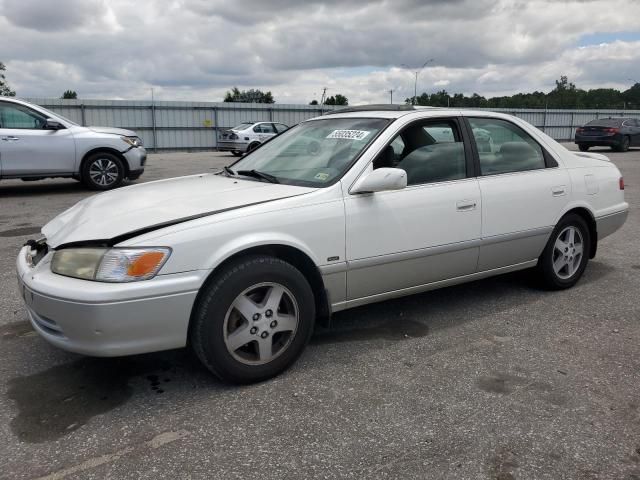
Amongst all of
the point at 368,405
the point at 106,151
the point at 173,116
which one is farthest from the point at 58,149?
the point at 173,116

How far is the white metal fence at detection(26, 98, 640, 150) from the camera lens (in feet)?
86.7

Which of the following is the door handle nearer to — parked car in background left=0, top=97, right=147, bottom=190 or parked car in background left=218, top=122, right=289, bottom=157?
parked car in background left=0, top=97, right=147, bottom=190

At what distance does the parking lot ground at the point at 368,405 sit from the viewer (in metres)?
2.38

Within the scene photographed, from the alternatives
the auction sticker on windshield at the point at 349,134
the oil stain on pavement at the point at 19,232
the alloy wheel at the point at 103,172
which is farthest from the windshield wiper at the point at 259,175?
the alloy wheel at the point at 103,172

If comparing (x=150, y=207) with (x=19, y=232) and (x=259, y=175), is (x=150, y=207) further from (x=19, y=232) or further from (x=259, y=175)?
(x=19, y=232)

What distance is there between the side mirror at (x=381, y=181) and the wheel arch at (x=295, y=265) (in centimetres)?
54

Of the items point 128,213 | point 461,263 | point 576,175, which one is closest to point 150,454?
point 128,213

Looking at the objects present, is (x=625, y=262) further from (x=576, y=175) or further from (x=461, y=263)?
(x=461, y=263)

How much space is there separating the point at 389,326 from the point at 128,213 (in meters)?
1.89

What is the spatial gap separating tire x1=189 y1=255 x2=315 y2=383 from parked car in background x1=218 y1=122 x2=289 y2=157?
64.1 ft

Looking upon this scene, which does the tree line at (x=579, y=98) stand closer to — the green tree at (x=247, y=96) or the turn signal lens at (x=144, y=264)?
the green tree at (x=247, y=96)

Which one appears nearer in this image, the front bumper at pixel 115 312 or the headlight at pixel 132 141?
the front bumper at pixel 115 312

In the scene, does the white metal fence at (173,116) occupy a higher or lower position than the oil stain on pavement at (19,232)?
higher

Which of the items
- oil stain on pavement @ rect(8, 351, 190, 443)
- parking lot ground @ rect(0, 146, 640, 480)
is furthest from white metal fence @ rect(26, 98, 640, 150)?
oil stain on pavement @ rect(8, 351, 190, 443)
